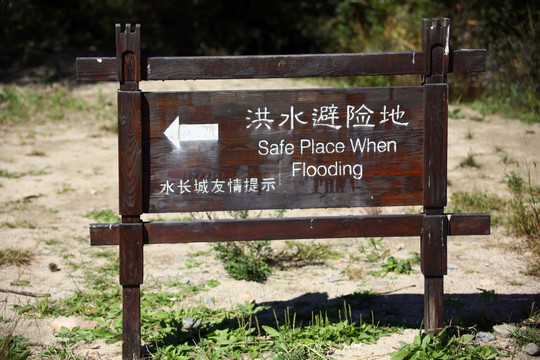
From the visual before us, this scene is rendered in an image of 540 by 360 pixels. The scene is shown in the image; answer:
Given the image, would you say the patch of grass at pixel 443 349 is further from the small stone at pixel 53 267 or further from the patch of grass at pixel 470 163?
the patch of grass at pixel 470 163

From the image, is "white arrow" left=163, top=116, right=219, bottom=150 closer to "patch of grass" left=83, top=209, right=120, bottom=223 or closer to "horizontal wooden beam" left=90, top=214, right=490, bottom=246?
"horizontal wooden beam" left=90, top=214, right=490, bottom=246

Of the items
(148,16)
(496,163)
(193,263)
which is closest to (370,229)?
(193,263)

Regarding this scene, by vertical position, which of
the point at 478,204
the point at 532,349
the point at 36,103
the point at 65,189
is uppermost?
the point at 36,103

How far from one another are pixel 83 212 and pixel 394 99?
4.28 m

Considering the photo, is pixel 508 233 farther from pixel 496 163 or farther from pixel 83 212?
pixel 83 212

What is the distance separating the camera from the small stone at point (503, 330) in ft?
13.3

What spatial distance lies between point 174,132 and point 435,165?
1.54m

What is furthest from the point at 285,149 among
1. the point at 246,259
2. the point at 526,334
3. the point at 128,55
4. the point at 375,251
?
the point at 375,251

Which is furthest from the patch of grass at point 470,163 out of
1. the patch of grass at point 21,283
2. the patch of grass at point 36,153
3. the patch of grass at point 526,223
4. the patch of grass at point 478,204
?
the patch of grass at point 36,153

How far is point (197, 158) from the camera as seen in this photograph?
12.3 ft

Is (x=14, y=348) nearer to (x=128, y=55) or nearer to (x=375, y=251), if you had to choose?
(x=128, y=55)

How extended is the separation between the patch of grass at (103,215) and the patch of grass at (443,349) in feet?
12.2

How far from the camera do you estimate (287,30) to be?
17.4 meters

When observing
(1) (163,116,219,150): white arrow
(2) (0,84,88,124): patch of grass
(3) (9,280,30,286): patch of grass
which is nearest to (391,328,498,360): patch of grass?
(1) (163,116,219,150): white arrow
